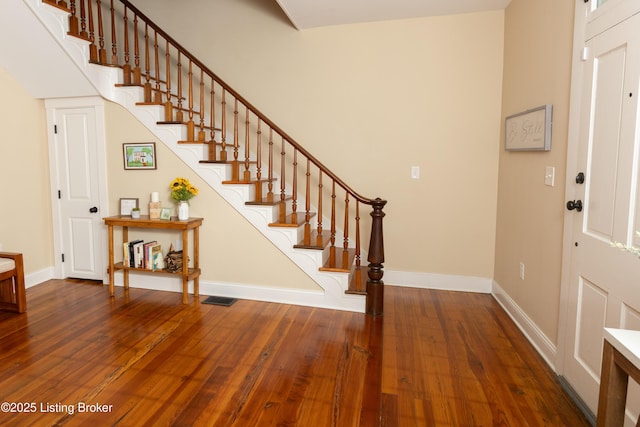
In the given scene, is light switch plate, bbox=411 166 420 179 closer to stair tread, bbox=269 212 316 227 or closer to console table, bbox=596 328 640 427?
stair tread, bbox=269 212 316 227

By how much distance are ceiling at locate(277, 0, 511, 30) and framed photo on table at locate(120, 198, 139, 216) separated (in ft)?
8.11

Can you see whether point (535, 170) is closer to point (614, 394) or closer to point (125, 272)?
point (614, 394)

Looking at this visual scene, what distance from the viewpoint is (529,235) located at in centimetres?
300

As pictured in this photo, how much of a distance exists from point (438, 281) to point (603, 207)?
224 cm

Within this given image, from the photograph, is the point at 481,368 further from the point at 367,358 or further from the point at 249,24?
the point at 249,24

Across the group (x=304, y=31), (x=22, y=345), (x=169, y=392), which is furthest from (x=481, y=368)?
(x=304, y=31)

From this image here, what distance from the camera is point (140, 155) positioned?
388 cm

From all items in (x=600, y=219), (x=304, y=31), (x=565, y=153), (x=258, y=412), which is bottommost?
(x=258, y=412)

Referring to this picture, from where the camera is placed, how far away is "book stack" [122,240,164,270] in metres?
3.69

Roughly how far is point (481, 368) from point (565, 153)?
4.98 feet

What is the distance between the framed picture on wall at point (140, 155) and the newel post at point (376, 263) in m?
2.31

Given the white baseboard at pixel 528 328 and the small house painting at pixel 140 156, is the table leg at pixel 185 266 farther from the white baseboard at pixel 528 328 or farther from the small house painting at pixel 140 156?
the white baseboard at pixel 528 328

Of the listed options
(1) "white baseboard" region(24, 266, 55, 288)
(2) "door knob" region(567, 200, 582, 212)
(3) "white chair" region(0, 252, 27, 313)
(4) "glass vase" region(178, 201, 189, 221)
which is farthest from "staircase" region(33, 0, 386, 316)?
(1) "white baseboard" region(24, 266, 55, 288)

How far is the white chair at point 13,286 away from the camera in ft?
10.7
